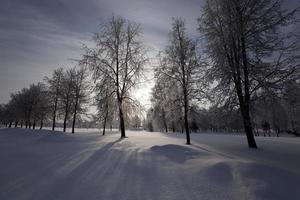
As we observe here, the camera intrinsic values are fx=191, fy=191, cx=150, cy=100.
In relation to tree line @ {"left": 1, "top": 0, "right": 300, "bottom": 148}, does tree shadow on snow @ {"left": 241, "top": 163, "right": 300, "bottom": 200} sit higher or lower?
lower

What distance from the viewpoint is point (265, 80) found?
40.1 feet

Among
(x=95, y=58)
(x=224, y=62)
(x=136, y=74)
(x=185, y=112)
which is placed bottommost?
(x=185, y=112)

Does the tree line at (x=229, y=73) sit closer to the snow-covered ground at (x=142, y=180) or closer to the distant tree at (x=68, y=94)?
the snow-covered ground at (x=142, y=180)

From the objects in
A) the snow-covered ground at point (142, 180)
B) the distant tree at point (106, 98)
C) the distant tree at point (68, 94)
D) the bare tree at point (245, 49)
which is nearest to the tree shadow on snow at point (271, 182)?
the snow-covered ground at point (142, 180)

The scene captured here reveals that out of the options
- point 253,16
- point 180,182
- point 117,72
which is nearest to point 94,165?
point 180,182

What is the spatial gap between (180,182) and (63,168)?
14.2 feet

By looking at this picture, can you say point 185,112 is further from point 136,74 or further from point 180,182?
point 180,182

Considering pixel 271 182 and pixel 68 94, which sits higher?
pixel 68 94

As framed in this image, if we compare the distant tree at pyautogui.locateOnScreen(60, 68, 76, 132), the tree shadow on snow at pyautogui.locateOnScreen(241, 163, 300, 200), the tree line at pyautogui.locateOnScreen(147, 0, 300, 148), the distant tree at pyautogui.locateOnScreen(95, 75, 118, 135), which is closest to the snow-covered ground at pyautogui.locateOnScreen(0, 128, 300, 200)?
the tree shadow on snow at pyautogui.locateOnScreen(241, 163, 300, 200)

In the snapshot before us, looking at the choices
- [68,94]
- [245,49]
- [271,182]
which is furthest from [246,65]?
[68,94]

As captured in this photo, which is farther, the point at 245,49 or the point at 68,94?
the point at 68,94

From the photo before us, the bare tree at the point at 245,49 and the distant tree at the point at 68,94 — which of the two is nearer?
the bare tree at the point at 245,49

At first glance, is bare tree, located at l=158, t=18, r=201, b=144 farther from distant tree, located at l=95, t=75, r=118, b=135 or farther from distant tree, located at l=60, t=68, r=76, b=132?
distant tree, located at l=60, t=68, r=76, b=132

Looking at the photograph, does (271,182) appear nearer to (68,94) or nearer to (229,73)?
(229,73)
